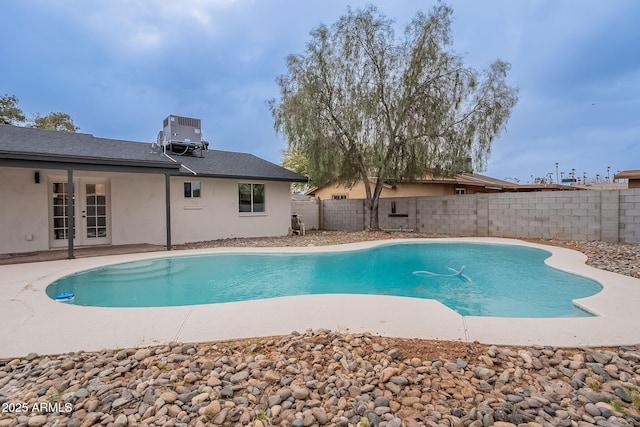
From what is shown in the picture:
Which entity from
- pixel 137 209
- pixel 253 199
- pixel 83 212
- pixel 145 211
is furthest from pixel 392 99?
pixel 83 212

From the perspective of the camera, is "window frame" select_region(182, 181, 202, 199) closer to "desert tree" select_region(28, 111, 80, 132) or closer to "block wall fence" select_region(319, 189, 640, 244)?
"block wall fence" select_region(319, 189, 640, 244)

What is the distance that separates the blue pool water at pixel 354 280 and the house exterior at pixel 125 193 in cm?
281

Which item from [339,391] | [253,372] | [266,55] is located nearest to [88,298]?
[253,372]

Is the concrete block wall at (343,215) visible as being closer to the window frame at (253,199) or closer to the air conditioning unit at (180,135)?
the window frame at (253,199)

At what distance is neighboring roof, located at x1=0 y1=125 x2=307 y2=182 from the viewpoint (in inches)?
331

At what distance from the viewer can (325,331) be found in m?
3.39

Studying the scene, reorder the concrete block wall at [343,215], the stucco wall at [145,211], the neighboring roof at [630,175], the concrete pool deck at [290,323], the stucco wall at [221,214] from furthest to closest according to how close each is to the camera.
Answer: the concrete block wall at [343,215]
the neighboring roof at [630,175]
the stucco wall at [221,214]
the stucco wall at [145,211]
the concrete pool deck at [290,323]

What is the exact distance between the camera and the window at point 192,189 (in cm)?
1217

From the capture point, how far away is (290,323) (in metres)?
3.76

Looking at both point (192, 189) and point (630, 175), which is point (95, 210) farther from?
point (630, 175)

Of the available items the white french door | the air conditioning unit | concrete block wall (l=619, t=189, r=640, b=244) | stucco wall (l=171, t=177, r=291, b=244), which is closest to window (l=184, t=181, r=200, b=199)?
stucco wall (l=171, t=177, r=291, b=244)

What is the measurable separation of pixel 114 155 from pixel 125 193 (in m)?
1.80

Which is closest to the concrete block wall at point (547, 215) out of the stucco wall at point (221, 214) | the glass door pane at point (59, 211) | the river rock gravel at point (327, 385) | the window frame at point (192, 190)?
the stucco wall at point (221, 214)

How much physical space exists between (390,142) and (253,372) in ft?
38.9
